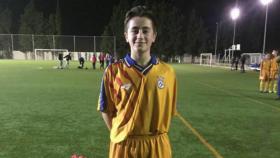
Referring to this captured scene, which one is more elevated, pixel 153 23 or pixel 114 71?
pixel 153 23

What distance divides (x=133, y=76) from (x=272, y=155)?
→ 5198 millimetres

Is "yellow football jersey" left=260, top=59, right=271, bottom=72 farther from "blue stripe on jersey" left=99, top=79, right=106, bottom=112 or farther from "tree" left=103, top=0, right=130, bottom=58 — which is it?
"tree" left=103, top=0, right=130, bottom=58

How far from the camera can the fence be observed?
62.8m

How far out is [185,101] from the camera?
14.1 m

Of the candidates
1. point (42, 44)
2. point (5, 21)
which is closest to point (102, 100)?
point (42, 44)

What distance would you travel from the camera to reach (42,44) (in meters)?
64.6

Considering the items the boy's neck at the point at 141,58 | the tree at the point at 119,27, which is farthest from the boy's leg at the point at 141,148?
the tree at the point at 119,27

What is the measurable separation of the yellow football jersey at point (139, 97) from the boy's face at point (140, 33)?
0.12 m

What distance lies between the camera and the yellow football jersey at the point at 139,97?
2.78 metres

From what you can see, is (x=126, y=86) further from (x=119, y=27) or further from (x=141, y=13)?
(x=119, y=27)

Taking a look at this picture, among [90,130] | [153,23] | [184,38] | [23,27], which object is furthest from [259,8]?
[153,23]

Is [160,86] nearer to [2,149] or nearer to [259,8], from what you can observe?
[2,149]

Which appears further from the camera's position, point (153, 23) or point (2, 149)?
point (2, 149)

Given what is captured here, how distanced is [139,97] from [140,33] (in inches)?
19.2
